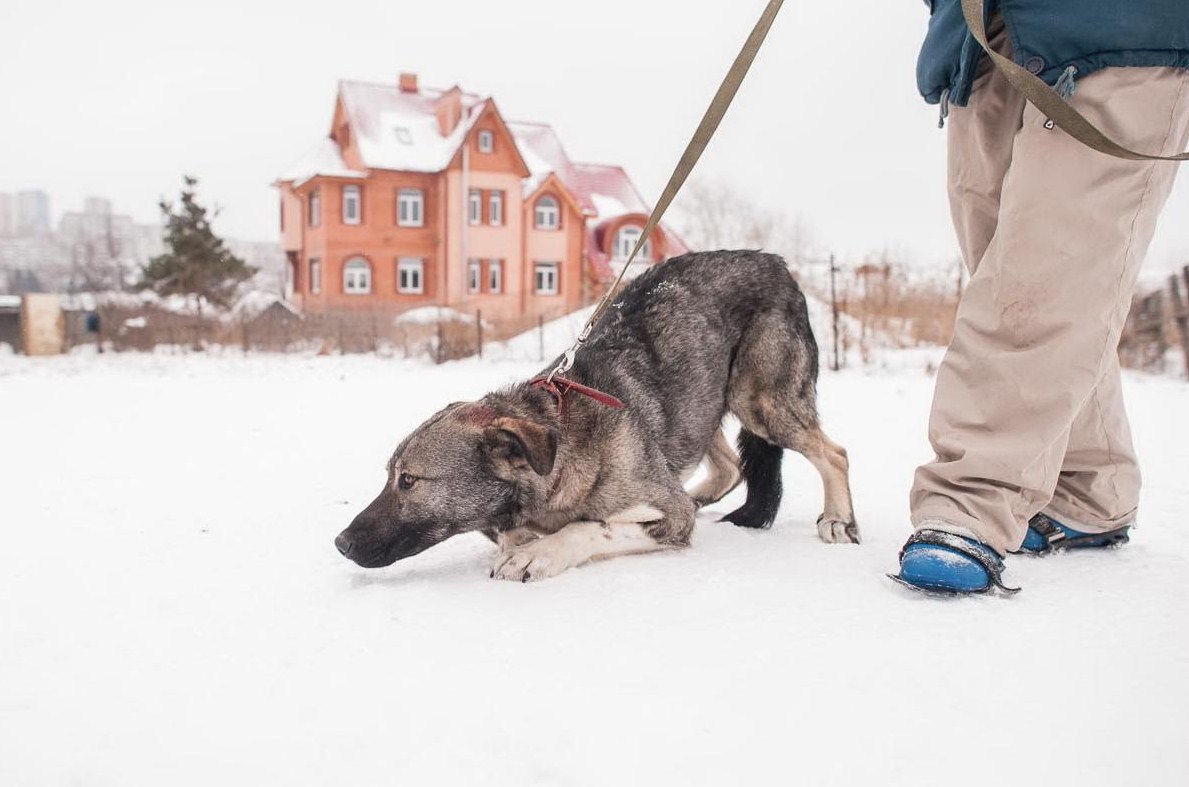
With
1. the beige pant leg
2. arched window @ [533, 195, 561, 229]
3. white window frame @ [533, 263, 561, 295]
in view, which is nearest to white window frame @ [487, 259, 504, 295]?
white window frame @ [533, 263, 561, 295]

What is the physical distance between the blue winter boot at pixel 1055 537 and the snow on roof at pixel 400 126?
3047cm

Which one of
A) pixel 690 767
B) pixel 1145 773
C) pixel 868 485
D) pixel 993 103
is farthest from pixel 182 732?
pixel 868 485

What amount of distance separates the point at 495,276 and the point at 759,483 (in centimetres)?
3052

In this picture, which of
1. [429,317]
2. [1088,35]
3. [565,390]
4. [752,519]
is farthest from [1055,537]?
[429,317]

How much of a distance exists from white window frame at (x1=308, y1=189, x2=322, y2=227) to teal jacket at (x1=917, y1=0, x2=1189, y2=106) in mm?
31321

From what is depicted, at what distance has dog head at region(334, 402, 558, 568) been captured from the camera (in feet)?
9.57

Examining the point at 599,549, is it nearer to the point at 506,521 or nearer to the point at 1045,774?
the point at 506,521

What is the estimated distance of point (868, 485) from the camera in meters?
4.68

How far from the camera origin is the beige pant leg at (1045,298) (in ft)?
8.45

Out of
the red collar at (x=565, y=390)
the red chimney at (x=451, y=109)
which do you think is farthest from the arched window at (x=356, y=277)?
the red collar at (x=565, y=390)

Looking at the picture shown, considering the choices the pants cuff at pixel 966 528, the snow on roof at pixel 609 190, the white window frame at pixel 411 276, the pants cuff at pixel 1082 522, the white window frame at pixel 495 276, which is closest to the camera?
the pants cuff at pixel 966 528

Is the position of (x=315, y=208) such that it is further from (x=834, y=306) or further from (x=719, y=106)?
(x=719, y=106)

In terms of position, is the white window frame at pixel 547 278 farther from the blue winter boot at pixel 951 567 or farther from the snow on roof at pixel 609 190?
the blue winter boot at pixel 951 567

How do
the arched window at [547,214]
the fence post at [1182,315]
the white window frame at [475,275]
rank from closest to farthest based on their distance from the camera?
the fence post at [1182,315] → the white window frame at [475,275] → the arched window at [547,214]
